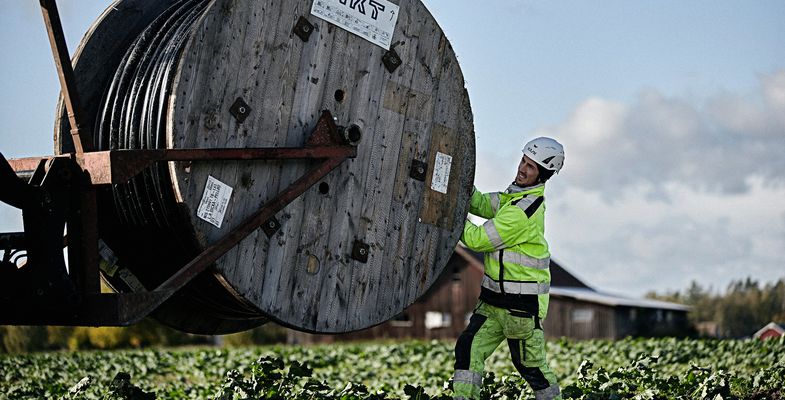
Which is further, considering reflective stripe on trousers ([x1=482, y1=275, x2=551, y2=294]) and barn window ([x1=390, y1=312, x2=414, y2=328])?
barn window ([x1=390, y1=312, x2=414, y2=328])

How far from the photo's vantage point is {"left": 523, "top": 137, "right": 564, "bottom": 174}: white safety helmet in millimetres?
6668

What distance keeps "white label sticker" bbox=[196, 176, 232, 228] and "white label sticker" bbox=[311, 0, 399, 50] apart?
120cm

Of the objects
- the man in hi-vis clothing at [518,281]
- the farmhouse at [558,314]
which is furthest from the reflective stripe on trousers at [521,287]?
the farmhouse at [558,314]

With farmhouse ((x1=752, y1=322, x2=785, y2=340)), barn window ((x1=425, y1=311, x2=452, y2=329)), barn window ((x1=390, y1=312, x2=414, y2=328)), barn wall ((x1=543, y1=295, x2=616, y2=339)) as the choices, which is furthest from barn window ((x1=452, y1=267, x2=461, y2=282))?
farmhouse ((x1=752, y1=322, x2=785, y2=340))

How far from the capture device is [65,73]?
5969 millimetres

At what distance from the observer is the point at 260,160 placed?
6.11 meters

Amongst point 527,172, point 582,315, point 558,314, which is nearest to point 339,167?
point 527,172

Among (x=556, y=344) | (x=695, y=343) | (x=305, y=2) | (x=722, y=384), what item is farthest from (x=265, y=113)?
(x=556, y=344)

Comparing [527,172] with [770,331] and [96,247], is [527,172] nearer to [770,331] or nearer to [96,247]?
[96,247]

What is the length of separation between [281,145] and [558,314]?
108ft

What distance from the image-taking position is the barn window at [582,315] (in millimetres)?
37312

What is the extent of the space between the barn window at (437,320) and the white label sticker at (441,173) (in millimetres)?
34250

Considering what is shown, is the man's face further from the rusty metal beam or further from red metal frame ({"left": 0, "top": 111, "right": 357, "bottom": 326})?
the rusty metal beam

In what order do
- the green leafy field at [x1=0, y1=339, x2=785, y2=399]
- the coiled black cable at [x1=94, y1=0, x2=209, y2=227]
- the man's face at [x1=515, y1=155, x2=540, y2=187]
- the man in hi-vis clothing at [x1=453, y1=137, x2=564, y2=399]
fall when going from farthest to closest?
1. the green leafy field at [x1=0, y1=339, x2=785, y2=399]
2. the man's face at [x1=515, y1=155, x2=540, y2=187]
3. the man in hi-vis clothing at [x1=453, y1=137, x2=564, y2=399]
4. the coiled black cable at [x1=94, y1=0, x2=209, y2=227]
